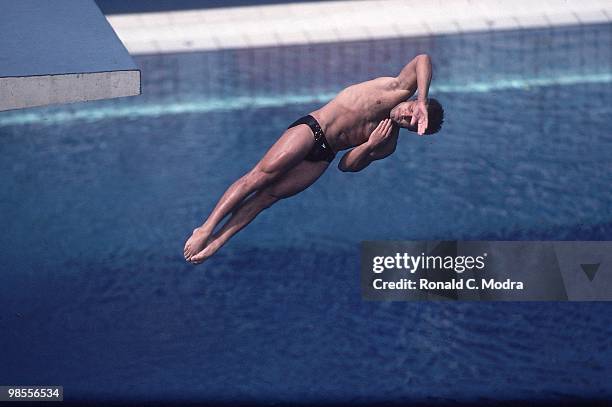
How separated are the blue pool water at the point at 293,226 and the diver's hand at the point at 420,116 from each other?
0.09 m

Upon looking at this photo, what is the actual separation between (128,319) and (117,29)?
1.49 meters

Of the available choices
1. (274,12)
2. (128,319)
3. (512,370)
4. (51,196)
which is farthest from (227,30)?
Result: (512,370)

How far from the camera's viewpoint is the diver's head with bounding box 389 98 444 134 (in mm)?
4828

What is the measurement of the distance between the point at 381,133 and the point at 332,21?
2.04 feet

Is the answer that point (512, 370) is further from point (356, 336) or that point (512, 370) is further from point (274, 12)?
point (274, 12)

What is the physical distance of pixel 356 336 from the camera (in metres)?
4.96

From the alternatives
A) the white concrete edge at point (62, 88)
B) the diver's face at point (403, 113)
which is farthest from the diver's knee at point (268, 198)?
the white concrete edge at point (62, 88)

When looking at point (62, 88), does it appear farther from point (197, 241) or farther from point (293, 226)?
point (293, 226)

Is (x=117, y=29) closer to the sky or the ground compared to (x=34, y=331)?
closer to the sky

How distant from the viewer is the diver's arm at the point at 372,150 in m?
4.86

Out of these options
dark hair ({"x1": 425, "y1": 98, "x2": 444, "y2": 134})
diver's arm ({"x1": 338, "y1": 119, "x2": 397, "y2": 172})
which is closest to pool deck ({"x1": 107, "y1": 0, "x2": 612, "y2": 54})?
dark hair ({"x1": 425, "y1": 98, "x2": 444, "y2": 134})

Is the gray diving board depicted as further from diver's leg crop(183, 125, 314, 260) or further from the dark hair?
the dark hair

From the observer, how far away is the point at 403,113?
483 centimetres

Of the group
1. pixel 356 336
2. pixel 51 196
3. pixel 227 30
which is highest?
pixel 227 30
